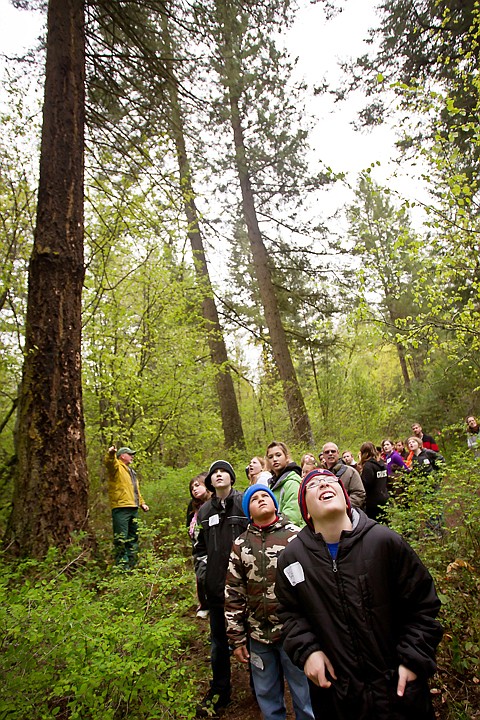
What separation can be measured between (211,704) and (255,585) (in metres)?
1.28

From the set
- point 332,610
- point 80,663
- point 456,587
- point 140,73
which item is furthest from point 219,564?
point 140,73

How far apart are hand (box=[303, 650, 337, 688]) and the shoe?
182 centimetres

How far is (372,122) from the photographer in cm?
957

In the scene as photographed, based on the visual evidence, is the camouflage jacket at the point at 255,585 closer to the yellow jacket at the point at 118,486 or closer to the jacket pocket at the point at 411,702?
the jacket pocket at the point at 411,702

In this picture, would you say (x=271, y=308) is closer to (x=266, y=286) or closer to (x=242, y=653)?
(x=266, y=286)

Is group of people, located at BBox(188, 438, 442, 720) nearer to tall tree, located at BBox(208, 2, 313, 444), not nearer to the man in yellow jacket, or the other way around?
the man in yellow jacket

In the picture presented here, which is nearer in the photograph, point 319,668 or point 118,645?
point 319,668

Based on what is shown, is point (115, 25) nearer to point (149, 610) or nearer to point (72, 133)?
point (72, 133)

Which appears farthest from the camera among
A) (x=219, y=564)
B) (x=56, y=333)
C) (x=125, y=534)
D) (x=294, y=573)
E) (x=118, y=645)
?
(x=125, y=534)

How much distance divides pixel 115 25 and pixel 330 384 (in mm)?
11010

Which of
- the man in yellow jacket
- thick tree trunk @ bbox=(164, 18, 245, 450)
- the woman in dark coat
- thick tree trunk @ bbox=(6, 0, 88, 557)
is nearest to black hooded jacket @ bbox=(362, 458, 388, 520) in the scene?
the woman in dark coat

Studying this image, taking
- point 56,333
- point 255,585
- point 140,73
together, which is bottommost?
point 255,585

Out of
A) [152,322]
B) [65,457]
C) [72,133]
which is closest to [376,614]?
[65,457]

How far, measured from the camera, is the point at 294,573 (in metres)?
2.11
